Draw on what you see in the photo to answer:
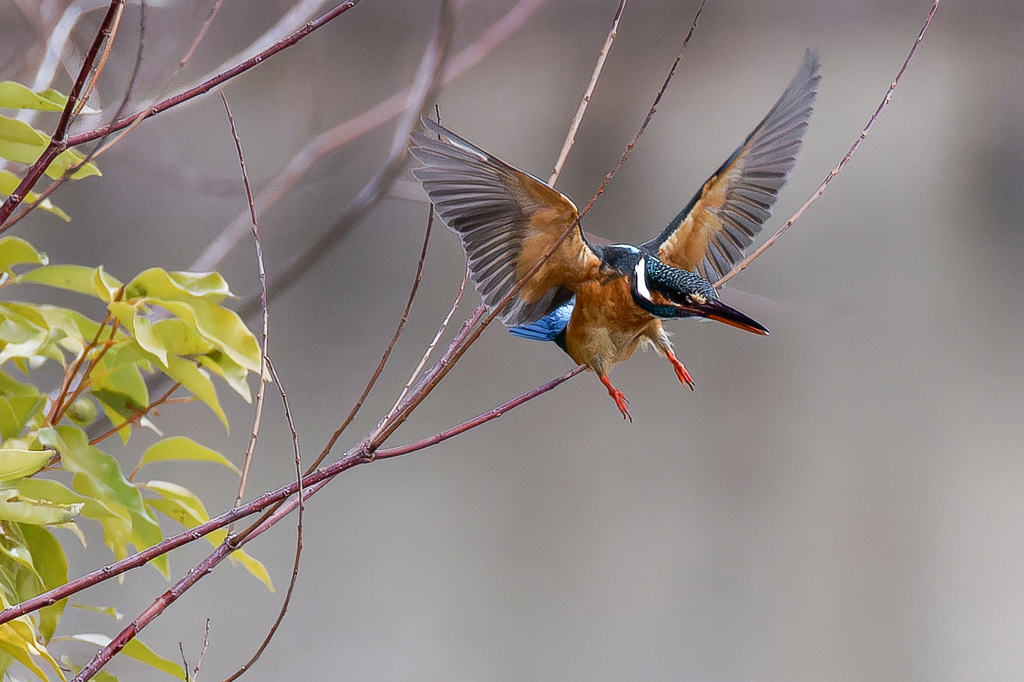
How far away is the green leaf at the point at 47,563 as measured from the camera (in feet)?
1.24

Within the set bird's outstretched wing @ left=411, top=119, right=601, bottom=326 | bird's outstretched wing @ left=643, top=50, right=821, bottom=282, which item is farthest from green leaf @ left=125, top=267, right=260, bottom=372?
bird's outstretched wing @ left=643, top=50, right=821, bottom=282

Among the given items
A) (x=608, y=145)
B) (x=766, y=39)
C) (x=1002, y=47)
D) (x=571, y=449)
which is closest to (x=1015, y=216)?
(x=1002, y=47)

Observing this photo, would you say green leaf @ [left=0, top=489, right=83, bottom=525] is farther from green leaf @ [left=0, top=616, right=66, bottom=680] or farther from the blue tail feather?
the blue tail feather

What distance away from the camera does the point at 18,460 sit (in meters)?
0.31

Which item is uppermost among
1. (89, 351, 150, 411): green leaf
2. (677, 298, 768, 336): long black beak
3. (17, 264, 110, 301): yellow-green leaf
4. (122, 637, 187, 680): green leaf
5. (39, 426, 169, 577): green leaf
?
(17, 264, 110, 301): yellow-green leaf

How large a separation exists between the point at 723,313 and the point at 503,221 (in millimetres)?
129

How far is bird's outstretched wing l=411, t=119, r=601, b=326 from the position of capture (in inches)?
15.2

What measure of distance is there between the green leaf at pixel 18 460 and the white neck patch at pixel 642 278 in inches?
10.3

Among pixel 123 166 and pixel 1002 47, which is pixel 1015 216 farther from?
pixel 123 166

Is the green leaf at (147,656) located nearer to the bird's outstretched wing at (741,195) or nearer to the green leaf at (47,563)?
the green leaf at (47,563)

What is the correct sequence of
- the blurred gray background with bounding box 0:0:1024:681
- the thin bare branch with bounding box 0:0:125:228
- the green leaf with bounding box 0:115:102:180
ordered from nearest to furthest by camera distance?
the thin bare branch with bounding box 0:0:125:228 < the green leaf with bounding box 0:115:102:180 < the blurred gray background with bounding box 0:0:1024:681

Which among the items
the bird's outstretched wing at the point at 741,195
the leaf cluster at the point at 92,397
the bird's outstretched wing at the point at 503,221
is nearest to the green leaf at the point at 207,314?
the leaf cluster at the point at 92,397

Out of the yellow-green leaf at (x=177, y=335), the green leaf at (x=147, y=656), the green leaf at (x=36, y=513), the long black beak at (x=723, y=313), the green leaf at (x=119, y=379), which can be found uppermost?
the yellow-green leaf at (x=177, y=335)

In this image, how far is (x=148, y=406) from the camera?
420 millimetres
